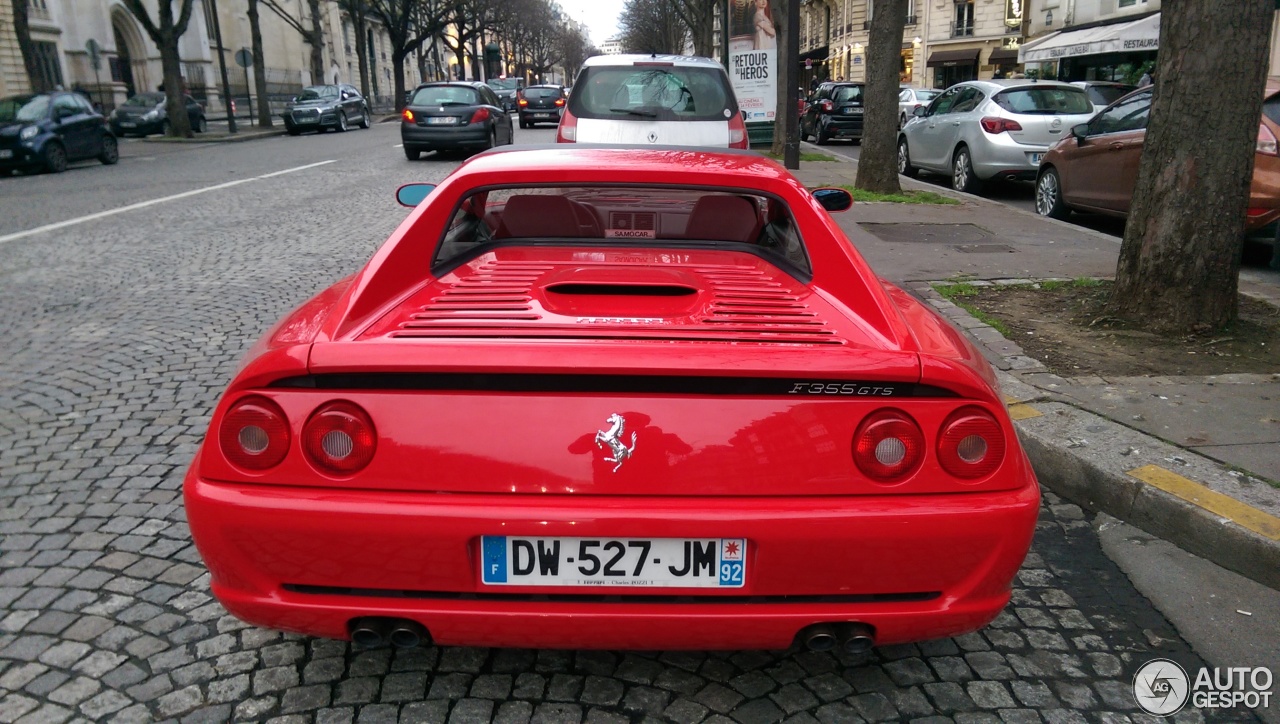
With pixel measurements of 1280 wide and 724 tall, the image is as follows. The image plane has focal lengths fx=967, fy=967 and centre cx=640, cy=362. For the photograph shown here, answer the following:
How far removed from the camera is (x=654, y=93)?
897 centimetres

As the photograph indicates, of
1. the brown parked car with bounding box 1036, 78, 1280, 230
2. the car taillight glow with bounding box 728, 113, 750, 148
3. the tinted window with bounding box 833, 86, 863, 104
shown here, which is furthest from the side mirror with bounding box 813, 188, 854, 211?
the tinted window with bounding box 833, 86, 863, 104

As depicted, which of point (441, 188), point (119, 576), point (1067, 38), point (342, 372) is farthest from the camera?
point (1067, 38)

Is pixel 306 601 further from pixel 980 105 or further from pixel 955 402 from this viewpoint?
pixel 980 105

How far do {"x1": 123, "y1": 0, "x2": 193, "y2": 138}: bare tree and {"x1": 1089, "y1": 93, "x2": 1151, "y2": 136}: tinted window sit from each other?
25756mm

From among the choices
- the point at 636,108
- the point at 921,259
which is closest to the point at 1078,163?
the point at 921,259

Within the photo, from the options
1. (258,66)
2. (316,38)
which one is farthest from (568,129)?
(316,38)

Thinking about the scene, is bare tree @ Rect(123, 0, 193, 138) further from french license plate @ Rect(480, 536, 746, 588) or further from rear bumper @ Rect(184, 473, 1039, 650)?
french license plate @ Rect(480, 536, 746, 588)

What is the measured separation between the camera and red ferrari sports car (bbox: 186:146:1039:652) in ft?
6.89

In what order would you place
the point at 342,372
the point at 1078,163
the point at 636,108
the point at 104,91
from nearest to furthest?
the point at 342,372, the point at 636,108, the point at 1078,163, the point at 104,91

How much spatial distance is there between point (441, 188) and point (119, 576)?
1663 mm

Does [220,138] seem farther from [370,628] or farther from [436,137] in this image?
[370,628]

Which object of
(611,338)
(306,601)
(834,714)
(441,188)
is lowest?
(834,714)

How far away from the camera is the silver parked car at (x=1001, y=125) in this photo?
12.3 meters

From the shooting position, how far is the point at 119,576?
314cm
